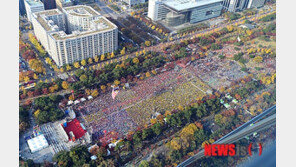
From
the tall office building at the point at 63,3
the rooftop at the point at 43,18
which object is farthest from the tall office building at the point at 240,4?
the rooftop at the point at 43,18

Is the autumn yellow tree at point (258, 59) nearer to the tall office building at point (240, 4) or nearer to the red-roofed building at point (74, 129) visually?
the tall office building at point (240, 4)

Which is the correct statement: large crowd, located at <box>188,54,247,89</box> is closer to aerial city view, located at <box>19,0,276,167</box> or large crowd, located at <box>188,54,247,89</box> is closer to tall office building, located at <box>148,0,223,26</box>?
aerial city view, located at <box>19,0,276,167</box>

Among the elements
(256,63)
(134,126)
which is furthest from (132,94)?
(256,63)

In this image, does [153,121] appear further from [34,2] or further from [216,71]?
[34,2]

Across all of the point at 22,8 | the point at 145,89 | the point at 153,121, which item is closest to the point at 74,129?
the point at 153,121

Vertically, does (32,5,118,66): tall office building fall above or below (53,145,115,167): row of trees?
above

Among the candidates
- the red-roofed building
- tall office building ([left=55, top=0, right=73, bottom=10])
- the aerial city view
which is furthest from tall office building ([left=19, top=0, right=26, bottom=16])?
the red-roofed building
